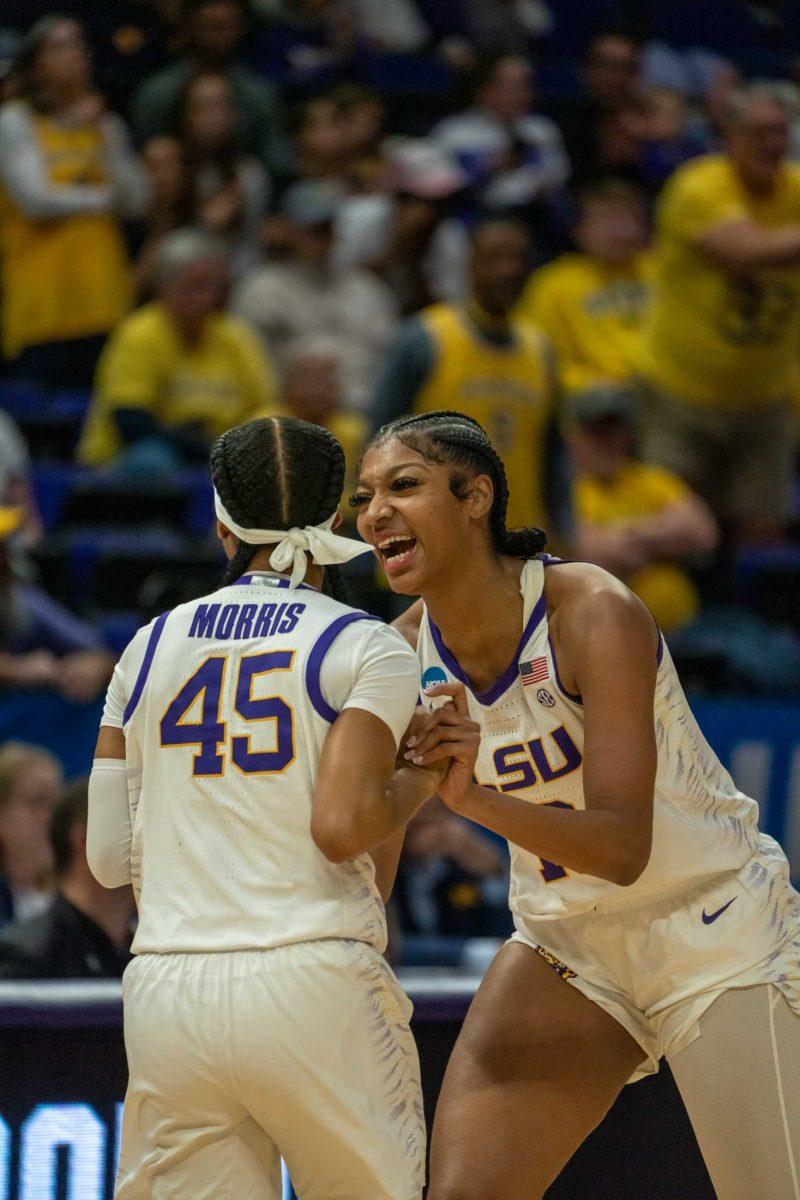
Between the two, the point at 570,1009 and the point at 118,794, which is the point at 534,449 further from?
the point at 118,794

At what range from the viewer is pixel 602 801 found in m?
3.24

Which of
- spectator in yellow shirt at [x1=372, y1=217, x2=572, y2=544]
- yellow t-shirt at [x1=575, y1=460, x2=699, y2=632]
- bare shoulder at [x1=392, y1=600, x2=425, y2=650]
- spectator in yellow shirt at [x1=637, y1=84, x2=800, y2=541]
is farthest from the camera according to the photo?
spectator in yellow shirt at [x1=637, y1=84, x2=800, y2=541]

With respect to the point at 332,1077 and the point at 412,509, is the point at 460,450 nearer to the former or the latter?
the point at 412,509

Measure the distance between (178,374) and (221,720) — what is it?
206 inches

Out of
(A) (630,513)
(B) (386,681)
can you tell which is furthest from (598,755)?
(A) (630,513)

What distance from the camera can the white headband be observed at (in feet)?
9.86

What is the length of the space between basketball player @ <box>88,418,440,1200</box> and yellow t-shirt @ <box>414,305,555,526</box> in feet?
13.8

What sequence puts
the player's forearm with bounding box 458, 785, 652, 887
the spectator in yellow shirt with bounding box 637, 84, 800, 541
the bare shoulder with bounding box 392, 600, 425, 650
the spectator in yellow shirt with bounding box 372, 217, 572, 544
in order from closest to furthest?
the player's forearm with bounding box 458, 785, 652, 887
the bare shoulder with bounding box 392, 600, 425, 650
the spectator in yellow shirt with bounding box 372, 217, 572, 544
the spectator in yellow shirt with bounding box 637, 84, 800, 541

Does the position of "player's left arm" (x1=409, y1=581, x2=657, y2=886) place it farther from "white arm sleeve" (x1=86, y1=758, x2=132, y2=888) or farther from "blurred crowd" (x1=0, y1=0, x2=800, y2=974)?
"blurred crowd" (x1=0, y1=0, x2=800, y2=974)

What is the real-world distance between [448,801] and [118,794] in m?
0.55

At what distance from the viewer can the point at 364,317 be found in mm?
8414

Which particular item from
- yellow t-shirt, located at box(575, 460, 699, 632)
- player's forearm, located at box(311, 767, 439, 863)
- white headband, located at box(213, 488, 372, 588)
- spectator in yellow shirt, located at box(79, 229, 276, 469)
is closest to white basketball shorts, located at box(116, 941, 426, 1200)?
player's forearm, located at box(311, 767, 439, 863)

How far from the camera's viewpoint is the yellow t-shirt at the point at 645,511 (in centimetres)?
766

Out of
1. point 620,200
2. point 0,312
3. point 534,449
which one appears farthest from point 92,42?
point 534,449
